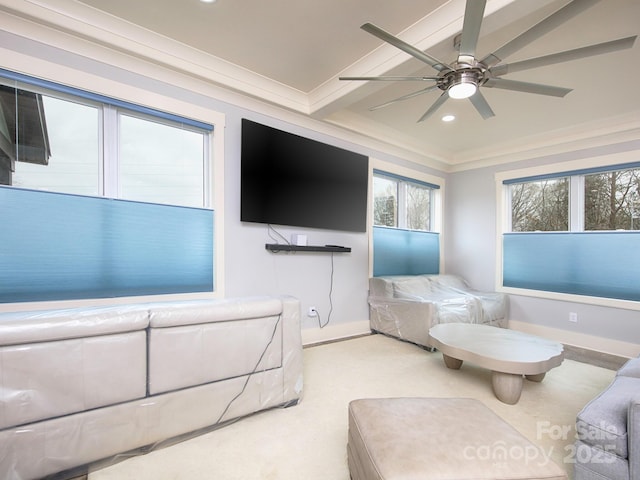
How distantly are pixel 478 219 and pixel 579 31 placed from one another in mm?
2921

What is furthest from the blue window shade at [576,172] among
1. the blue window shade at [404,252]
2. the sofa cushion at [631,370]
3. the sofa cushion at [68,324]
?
the sofa cushion at [68,324]

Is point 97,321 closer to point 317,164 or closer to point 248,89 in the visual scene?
point 248,89

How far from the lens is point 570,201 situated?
385 cm

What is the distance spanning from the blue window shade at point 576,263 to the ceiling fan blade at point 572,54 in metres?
2.85

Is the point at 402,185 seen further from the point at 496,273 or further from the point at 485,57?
the point at 485,57

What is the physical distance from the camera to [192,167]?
2695 mm

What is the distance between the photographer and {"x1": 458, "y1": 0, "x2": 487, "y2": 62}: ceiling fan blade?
4.36 ft

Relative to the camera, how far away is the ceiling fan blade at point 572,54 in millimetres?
1493

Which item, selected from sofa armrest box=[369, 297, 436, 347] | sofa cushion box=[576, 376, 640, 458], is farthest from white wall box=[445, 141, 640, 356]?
sofa cushion box=[576, 376, 640, 458]

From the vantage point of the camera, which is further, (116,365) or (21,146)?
(21,146)

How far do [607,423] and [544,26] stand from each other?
5.99 feet

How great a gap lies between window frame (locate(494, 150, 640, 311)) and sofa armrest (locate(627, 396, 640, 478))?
3.06m

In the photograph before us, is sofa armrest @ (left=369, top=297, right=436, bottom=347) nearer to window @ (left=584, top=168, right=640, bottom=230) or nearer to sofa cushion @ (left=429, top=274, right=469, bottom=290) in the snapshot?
sofa cushion @ (left=429, top=274, right=469, bottom=290)

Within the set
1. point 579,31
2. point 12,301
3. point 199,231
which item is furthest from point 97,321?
point 579,31
